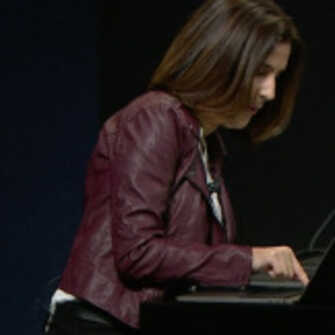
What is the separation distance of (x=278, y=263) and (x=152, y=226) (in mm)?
204

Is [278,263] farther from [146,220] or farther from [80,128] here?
[80,128]

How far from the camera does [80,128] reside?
2.95 metres

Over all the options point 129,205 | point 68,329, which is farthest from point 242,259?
point 68,329

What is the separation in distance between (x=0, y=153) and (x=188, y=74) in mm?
1315

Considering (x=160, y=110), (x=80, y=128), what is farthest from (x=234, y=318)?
(x=80, y=128)

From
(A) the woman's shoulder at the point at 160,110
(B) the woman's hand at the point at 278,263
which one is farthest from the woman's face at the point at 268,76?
(B) the woman's hand at the point at 278,263

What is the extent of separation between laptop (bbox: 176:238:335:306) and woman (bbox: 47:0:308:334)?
0.03 m

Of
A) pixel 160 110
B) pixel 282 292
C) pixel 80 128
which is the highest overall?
pixel 160 110

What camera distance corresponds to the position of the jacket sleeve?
1.52 metres

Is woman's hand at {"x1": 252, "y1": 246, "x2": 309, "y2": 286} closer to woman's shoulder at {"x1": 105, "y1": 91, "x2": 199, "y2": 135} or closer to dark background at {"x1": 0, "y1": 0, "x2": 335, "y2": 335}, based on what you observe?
woman's shoulder at {"x1": 105, "y1": 91, "x2": 199, "y2": 135}

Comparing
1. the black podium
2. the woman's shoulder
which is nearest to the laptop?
the black podium

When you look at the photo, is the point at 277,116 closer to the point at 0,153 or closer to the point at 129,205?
the point at 129,205

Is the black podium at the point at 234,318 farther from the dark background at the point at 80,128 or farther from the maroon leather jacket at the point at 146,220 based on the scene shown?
the dark background at the point at 80,128

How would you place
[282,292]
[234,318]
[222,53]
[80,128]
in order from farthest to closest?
[80,128]
[222,53]
[282,292]
[234,318]
